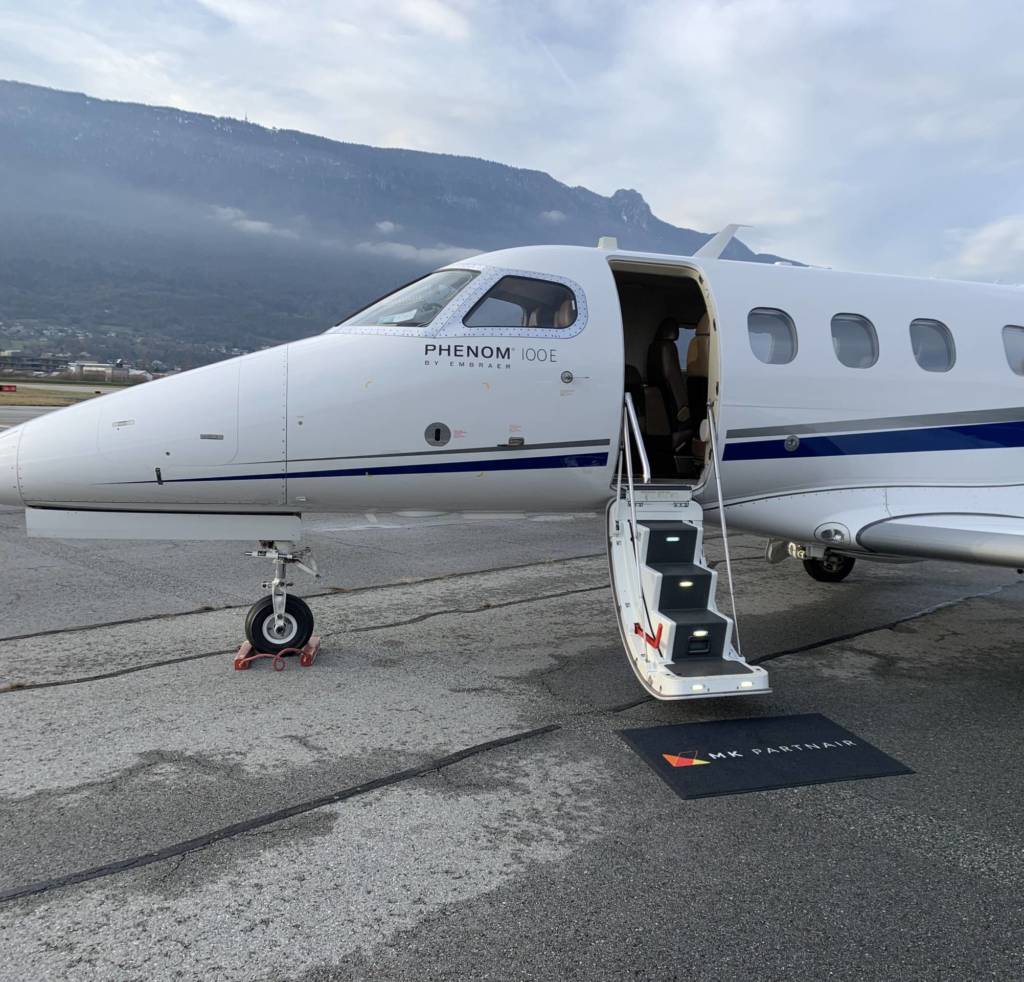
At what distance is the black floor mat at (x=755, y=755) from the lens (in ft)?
13.6

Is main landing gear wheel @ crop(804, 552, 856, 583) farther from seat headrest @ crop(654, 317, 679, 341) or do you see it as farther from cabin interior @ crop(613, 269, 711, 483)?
seat headrest @ crop(654, 317, 679, 341)

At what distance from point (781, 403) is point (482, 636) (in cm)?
308

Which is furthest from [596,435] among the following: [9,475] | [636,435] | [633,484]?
[9,475]

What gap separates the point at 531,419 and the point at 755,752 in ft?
8.67

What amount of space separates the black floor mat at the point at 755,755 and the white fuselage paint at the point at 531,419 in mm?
1914

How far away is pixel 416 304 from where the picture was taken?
5.82 meters

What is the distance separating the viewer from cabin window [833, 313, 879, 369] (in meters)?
6.48

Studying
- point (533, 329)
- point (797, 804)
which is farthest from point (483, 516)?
point (797, 804)

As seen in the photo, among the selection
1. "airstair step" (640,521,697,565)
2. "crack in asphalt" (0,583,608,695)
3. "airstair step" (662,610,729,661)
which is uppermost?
"airstair step" (640,521,697,565)

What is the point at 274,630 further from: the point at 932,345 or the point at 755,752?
the point at 932,345

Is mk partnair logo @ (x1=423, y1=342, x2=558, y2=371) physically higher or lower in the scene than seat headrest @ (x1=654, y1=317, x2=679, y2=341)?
lower

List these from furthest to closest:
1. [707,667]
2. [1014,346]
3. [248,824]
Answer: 1. [1014,346]
2. [707,667]
3. [248,824]

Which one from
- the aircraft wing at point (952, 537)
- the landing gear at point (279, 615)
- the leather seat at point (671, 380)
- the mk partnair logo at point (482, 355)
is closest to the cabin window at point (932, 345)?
the aircraft wing at point (952, 537)

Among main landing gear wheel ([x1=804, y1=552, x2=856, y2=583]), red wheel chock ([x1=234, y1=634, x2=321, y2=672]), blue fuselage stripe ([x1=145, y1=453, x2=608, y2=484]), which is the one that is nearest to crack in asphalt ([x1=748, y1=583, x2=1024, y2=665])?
main landing gear wheel ([x1=804, y1=552, x2=856, y2=583])
